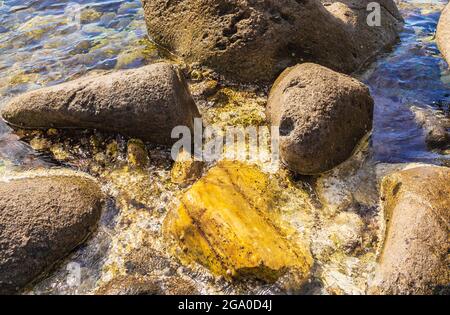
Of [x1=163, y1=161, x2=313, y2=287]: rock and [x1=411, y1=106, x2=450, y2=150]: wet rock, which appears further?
[x1=411, y1=106, x2=450, y2=150]: wet rock

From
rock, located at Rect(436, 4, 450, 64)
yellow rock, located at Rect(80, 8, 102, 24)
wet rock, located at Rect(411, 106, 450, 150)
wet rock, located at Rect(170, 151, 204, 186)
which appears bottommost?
wet rock, located at Rect(411, 106, 450, 150)

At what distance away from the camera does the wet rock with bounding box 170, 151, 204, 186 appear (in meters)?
4.76

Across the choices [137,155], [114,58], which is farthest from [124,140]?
[114,58]

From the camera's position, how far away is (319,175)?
190 inches

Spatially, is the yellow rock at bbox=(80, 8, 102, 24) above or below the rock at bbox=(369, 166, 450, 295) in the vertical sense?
above

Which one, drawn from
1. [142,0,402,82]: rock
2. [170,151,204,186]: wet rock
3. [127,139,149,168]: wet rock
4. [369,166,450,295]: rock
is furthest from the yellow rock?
[369,166,450,295]: rock

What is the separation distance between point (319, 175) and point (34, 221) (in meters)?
2.81

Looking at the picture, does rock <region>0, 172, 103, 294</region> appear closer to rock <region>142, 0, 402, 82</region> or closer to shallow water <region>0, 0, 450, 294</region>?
shallow water <region>0, 0, 450, 294</region>

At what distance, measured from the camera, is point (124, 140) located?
17.1 ft

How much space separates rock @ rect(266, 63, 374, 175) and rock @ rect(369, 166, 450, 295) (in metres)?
0.76

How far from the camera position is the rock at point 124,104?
16.3 feet

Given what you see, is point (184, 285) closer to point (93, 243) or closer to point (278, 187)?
point (93, 243)

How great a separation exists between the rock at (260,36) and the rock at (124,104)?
1147 mm

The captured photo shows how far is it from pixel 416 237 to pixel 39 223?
3198 millimetres
